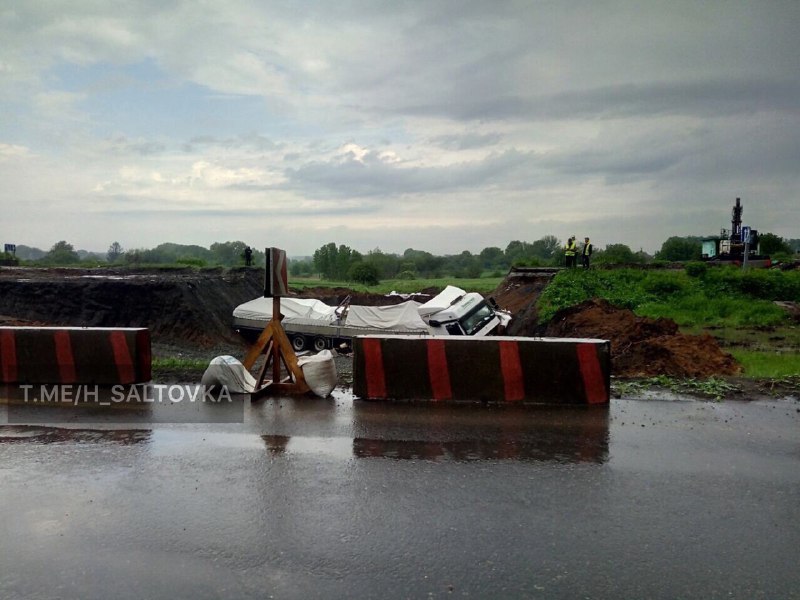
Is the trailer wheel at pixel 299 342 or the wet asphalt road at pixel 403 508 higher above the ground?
the wet asphalt road at pixel 403 508

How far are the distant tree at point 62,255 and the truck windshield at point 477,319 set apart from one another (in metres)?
66.0

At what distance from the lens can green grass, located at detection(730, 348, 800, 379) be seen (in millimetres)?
11988

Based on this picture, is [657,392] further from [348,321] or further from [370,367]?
[348,321]

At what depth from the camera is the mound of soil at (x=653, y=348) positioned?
41.4 ft

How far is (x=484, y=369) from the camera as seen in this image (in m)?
9.45

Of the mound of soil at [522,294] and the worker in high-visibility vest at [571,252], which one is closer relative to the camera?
the mound of soil at [522,294]

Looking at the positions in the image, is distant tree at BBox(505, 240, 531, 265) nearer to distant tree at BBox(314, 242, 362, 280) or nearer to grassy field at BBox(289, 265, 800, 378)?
distant tree at BBox(314, 242, 362, 280)

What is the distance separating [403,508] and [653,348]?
9621mm

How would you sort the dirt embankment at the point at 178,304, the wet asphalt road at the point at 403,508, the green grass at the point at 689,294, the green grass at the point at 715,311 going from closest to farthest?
the wet asphalt road at the point at 403,508 → the dirt embankment at the point at 178,304 → the green grass at the point at 715,311 → the green grass at the point at 689,294

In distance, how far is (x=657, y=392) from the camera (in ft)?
34.0

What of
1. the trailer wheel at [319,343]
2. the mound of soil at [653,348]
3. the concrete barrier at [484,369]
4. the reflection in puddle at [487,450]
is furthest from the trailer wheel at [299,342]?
the reflection in puddle at [487,450]

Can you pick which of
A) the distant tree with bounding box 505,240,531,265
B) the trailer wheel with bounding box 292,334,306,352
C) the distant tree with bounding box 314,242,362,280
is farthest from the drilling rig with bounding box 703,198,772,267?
the distant tree with bounding box 505,240,531,265

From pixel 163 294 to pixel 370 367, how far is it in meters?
23.1

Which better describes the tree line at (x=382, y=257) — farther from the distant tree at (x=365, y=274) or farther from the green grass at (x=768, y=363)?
the green grass at (x=768, y=363)
